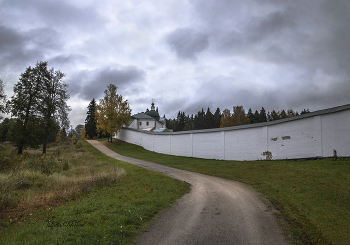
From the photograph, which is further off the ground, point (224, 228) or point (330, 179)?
point (330, 179)

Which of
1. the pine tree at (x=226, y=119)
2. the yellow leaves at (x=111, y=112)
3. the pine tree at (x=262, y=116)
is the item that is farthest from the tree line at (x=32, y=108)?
the pine tree at (x=262, y=116)

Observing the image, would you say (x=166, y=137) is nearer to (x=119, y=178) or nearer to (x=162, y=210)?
(x=119, y=178)

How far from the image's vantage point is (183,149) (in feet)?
81.6

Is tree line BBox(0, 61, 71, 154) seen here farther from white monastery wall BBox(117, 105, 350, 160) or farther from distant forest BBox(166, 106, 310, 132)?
distant forest BBox(166, 106, 310, 132)

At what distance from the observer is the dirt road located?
4.50m

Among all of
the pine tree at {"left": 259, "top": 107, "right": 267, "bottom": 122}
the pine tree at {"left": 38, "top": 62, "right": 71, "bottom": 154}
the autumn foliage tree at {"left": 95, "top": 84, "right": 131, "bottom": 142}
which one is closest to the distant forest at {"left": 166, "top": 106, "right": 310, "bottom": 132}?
the pine tree at {"left": 259, "top": 107, "right": 267, "bottom": 122}

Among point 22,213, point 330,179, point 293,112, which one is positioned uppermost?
point 293,112

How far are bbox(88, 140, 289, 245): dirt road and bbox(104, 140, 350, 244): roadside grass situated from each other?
557mm

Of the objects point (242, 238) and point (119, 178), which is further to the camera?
point (119, 178)

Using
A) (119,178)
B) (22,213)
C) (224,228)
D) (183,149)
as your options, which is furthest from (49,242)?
(183,149)

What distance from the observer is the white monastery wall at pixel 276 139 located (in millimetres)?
11719

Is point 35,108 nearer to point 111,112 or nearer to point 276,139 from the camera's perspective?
point 111,112

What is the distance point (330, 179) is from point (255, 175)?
166 inches

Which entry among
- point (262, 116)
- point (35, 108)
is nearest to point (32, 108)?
point (35, 108)
